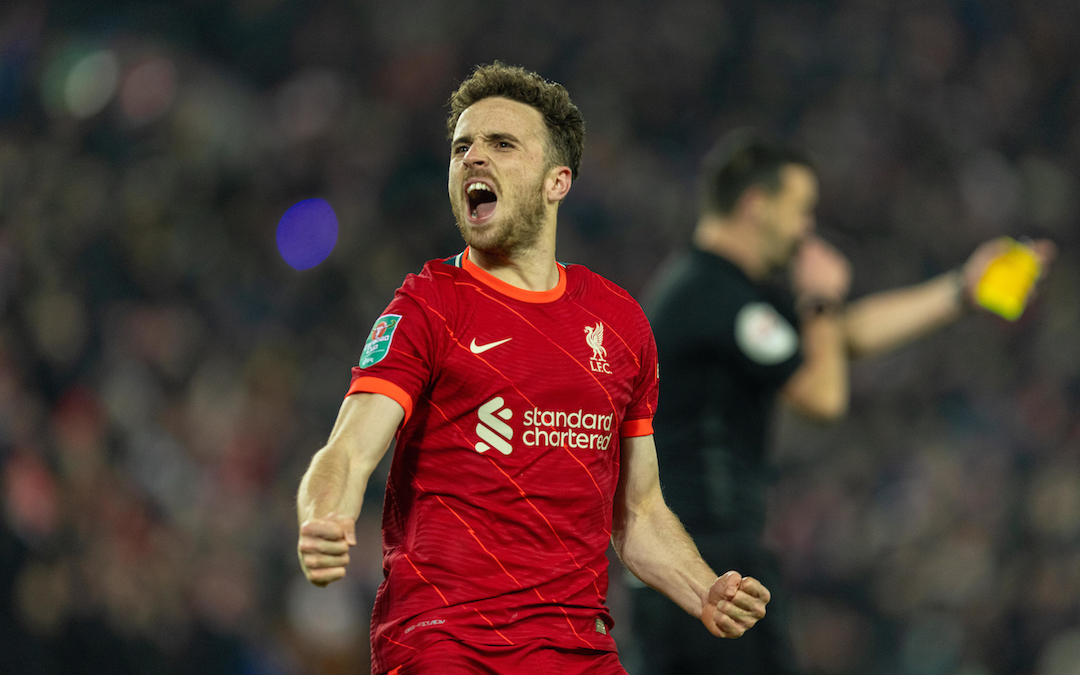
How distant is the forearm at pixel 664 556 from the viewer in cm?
268

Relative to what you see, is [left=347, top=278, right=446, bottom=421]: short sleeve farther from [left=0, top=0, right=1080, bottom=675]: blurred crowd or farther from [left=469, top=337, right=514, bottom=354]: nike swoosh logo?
[left=0, top=0, right=1080, bottom=675]: blurred crowd

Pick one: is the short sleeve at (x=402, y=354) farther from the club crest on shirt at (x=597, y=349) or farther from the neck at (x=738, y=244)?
the neck at (x=738, y=244)

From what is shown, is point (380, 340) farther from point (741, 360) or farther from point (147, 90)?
point (147, 90)

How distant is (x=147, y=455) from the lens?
24.0 ft

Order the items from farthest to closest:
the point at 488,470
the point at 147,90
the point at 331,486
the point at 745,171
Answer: the point at 147,90, the point at 745,171, the point at 488,470, the point at 331,486

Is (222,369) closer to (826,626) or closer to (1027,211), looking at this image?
(826,626)

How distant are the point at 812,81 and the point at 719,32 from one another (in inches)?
40.5

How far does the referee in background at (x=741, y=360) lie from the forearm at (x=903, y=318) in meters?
0.01

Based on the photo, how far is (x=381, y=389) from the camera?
2.33m

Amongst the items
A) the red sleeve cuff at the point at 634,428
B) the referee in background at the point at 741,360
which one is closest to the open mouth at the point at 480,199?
the red sleeve cuff at the point at 634,428

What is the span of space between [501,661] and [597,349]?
750mm

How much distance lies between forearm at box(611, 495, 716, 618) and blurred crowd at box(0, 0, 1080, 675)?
3.30 m

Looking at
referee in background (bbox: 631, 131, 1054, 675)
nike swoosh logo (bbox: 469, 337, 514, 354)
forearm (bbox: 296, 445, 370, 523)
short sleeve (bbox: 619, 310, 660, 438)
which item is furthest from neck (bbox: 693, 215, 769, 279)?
forearm (bbox: 296, 445, 370, 523)

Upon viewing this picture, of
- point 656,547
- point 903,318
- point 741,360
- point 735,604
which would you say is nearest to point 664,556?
point 656,547
